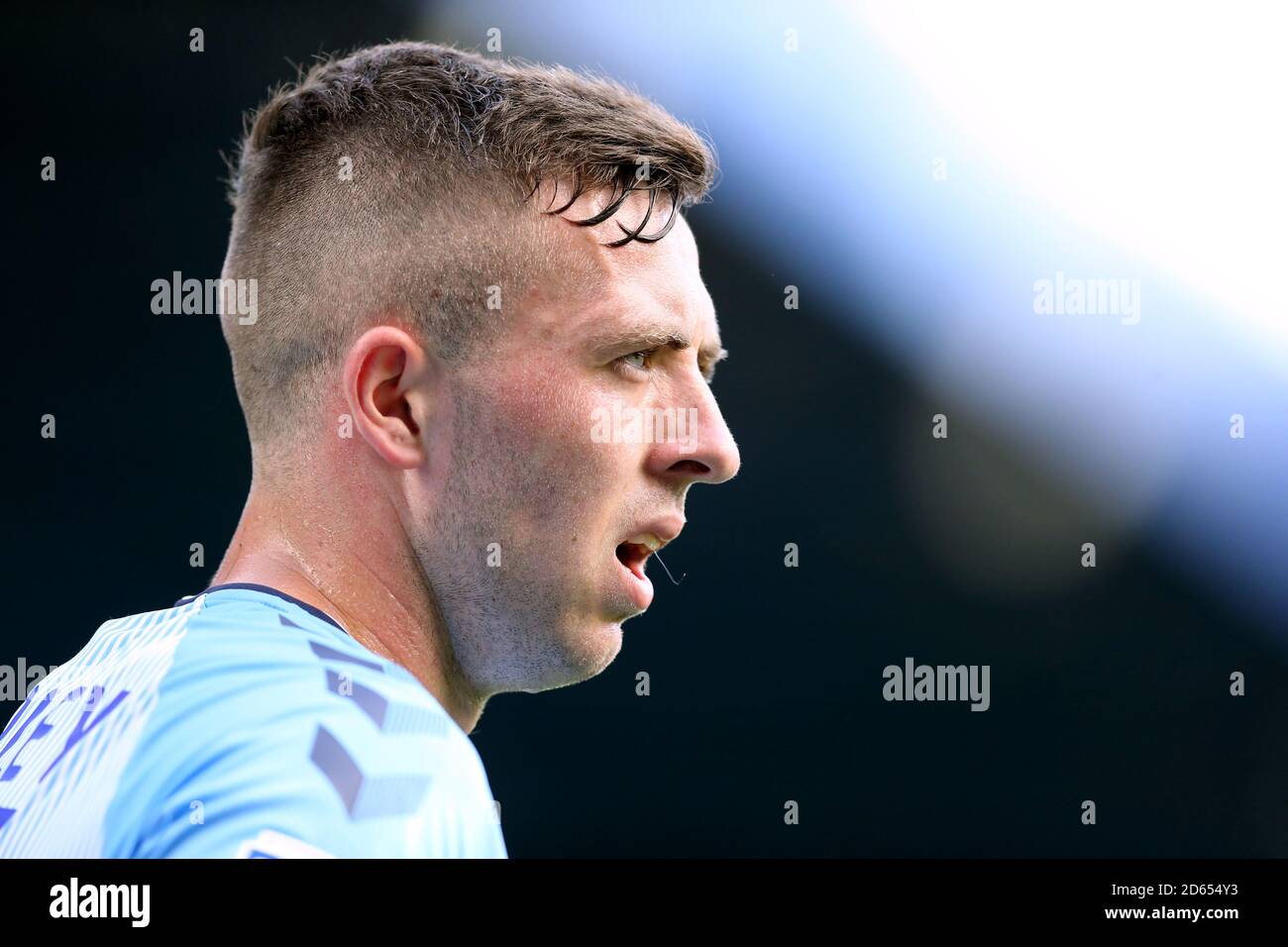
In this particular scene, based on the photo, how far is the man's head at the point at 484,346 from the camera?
1584 mm

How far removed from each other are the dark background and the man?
261 centimetres

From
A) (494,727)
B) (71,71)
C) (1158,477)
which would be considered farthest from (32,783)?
(1158,477)

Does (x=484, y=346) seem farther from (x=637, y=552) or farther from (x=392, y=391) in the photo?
(x=637, y=552)

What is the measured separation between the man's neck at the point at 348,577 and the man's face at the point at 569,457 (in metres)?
0.05

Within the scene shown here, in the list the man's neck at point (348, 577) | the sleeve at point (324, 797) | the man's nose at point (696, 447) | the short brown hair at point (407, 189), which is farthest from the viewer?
the man's nose at point (696, 447)

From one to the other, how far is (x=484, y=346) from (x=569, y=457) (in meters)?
0.20

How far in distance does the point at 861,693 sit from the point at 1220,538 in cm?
165

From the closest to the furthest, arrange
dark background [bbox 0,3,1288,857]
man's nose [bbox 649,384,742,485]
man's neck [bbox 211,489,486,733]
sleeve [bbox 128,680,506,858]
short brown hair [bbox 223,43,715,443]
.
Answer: sleeve [bbox 128,680,506,858] < man's neck [bbox 211,489,486,733] < short brown hair [bbox 223,43,715,443] < man's nose [bbox 649,384,742,485] < dark background [bbox 0,3,1288,857]

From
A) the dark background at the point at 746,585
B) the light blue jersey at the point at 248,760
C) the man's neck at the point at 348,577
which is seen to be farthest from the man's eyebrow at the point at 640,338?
the dark background at the point at 746,585

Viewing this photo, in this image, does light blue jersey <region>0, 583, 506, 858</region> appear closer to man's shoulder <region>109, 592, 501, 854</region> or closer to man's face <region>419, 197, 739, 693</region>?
man's shoulder <region>109, 592, 501, 854</region>

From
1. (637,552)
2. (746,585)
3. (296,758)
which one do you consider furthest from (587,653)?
(746,585)

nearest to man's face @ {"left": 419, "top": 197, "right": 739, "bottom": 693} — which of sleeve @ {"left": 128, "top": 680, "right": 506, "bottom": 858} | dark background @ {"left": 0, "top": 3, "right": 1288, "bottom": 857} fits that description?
sleeve @ {"left": 128, "top": 680, "right": 506, "bottom": 858}

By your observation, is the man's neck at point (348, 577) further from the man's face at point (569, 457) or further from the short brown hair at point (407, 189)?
the short brown hair at point (407, 189)

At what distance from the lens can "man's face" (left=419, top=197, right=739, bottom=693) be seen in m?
1.60
